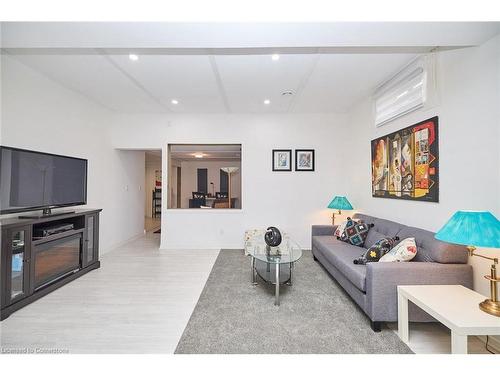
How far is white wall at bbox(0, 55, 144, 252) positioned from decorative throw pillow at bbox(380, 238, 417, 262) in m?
4.20

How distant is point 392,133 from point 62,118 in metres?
4.63

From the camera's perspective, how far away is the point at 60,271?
267 cm

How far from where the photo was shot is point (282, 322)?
195 centimetres

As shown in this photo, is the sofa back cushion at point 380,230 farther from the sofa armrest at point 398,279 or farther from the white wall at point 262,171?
the white wall at point 262,171

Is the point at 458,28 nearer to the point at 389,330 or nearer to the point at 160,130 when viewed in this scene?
the point at 389,330

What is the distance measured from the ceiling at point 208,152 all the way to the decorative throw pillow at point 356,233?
2499 millimetres

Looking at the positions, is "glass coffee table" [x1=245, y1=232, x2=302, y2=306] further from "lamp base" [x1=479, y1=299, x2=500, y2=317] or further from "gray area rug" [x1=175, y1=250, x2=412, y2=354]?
"lamp base" [x1=479, y1=299, x2=500, y2=317]

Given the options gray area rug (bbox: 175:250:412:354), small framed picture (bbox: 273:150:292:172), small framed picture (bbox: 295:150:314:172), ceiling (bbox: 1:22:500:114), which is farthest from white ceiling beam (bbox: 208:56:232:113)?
gray area rug (bbox: 175:250:412:354)

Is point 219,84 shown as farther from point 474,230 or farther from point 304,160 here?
point 474,230

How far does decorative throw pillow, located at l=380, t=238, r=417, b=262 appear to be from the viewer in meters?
1.99

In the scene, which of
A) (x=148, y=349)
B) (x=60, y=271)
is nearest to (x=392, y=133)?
(x=148, y=349)

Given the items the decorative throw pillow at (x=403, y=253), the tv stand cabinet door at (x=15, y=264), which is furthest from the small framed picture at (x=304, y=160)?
the tv stand cabinet door at (x=15, y=264)

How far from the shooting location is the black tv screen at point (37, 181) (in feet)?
7.12

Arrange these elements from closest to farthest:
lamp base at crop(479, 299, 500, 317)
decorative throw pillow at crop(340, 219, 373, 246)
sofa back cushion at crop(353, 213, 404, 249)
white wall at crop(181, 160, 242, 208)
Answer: lamp base at crop(479, 299, 500, 317) < sofa back cushion at crop(353, 213, 404, 249) < decorative throw pillow at crop(340, 219, 373, 246) < white wall at crop(181, 160, 242, 208)
